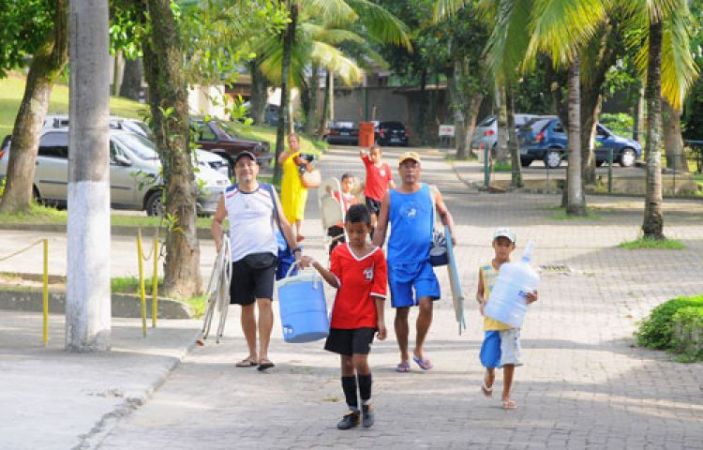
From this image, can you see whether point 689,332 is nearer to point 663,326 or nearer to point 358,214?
point 663,326

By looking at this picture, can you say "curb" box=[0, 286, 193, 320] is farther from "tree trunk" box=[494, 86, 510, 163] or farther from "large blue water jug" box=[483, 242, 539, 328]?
"tree trunk" box=[494, 86, 510, 163]

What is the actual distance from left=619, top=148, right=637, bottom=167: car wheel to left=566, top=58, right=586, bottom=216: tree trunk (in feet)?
63.3

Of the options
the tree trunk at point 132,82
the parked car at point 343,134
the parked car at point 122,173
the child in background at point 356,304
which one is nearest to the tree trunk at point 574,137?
the parked car at point 122,173

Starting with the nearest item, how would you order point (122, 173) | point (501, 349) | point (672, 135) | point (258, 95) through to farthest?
1. point (501, 349)
2. point (122, 173)
3. point (672, 135)
4. point (258, 95)

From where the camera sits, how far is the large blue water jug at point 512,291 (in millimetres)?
9203

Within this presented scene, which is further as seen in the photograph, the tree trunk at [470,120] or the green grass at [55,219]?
the tree trunk at [470,120]

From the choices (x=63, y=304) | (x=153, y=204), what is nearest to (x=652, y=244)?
(x=153, y=204)

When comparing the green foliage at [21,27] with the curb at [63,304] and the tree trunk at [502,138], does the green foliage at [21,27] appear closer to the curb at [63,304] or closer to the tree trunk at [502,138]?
the curb at [63,304]

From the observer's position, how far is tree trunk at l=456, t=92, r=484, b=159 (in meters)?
49.0

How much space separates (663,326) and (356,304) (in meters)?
4.65

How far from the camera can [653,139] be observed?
829 inches

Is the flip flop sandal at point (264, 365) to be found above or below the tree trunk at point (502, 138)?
below

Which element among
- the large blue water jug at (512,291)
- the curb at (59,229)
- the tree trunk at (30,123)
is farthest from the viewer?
the tree trunk at (30,123)

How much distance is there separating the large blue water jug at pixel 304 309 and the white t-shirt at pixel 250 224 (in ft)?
6.05
